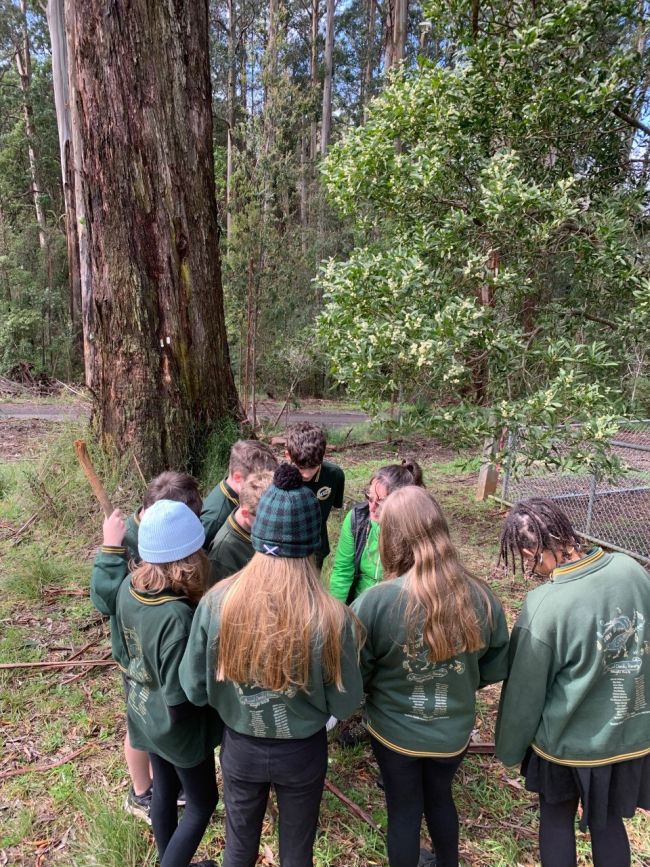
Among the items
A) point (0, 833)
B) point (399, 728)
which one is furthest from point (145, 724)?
point (0, 833)

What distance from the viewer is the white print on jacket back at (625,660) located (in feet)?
5.58

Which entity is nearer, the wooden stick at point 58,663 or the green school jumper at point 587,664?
the green school jumper at point 587,664

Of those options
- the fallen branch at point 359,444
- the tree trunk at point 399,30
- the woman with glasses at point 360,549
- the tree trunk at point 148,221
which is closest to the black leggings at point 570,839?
the woman with glasses at point 360,549

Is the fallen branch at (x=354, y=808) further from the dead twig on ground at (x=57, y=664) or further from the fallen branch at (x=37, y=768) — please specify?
the dead twig on ground at (x=57, y=664)

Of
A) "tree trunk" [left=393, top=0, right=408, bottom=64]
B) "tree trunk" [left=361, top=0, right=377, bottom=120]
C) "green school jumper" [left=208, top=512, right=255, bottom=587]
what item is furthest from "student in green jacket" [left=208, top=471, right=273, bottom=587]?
"tree trunk" [left=361, top=0, right=377, bottom=120]

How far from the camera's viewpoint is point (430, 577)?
181cm

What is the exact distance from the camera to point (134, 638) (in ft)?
6.28

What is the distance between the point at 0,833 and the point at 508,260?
4801 millimetres

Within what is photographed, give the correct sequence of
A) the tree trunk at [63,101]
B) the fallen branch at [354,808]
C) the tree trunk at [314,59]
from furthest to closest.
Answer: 1. the tree trunk at [314,59]
2. the tree trunk at [63,101]
3. the fallen branch at [354,808]

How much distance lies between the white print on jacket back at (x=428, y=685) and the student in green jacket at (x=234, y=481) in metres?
1.17

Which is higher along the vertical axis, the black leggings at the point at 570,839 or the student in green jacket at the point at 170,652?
the student in green jacket at the point at 170,652

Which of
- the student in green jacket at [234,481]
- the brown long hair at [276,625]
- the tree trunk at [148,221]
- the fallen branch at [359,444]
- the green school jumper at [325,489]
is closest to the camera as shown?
the brown long hair at [276,625]

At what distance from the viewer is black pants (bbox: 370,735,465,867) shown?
194 cm

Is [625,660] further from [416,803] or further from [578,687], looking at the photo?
[416,803]
